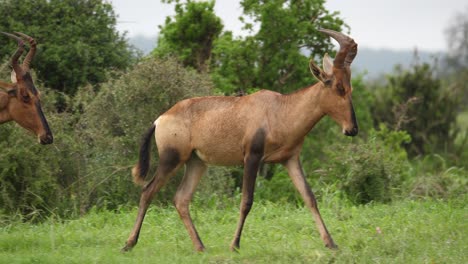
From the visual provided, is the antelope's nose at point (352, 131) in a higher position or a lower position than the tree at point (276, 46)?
lower

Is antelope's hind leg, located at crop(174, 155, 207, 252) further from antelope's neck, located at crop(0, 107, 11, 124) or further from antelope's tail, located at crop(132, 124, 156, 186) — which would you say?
antelope's neck, located at crop(0, 107, 11, 124)

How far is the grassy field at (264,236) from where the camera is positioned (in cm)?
831

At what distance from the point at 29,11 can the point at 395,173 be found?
660 cm

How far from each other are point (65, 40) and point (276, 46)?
13.4 feet

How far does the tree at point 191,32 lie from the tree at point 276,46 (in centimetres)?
55

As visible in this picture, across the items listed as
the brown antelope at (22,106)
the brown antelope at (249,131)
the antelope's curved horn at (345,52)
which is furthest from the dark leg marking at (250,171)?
the brown antelope at (22,106)

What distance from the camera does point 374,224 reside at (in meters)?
10.0

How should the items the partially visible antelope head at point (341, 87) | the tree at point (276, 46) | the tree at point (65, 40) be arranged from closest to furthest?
the partially visible antelope head at point (341, 87) → the tree at point (65, 40) → the tree at point (276, 46)

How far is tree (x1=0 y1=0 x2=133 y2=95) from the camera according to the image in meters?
14.1

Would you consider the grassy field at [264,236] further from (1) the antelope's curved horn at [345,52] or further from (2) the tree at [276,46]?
(2) the tree at [276,46]

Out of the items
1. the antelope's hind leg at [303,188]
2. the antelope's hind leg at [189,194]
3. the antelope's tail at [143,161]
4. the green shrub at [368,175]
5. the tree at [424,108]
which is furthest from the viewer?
the tree at [424,108]

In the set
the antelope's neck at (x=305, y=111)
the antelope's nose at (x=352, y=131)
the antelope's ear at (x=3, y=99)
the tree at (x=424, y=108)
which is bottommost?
the tree at (x=424, y=108)

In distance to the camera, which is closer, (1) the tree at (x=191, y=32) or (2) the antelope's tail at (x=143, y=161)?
(2) the antelope's tail at (x=143, y=161)

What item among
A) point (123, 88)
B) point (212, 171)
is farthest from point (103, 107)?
point (212, 171)
